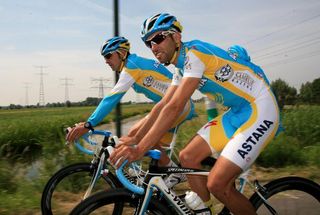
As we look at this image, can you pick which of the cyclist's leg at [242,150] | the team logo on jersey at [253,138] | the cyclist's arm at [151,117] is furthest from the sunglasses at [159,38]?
the team logo on jersey at [253,138]

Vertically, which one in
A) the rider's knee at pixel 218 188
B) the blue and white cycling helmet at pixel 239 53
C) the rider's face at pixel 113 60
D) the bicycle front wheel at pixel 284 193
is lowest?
the bicycle front wheel at pixel 284 193

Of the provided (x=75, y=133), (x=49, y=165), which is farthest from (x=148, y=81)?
(x=49, y=165)

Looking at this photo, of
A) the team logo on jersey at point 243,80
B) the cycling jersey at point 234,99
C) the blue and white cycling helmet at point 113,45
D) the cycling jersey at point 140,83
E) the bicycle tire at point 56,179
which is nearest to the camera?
the cycling jersey at point 234,99

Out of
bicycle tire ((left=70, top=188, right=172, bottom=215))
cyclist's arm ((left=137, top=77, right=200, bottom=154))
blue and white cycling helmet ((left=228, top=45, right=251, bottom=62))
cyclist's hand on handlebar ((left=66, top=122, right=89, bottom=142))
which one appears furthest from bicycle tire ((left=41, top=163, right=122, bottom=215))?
blue and white cycling helmet ((left=228, top=45, right=251, bottom=62))

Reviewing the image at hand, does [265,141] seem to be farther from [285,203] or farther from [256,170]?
[256,170]

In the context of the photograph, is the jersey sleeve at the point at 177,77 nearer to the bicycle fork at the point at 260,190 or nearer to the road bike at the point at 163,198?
the road bike at the point at 163,198

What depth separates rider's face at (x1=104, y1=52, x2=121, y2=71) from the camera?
4.21 m

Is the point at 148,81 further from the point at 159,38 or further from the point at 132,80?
the point at 159,38

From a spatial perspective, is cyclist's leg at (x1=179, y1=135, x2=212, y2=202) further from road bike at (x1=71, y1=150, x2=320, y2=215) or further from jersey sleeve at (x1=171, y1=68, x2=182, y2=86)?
jersey sleeve at (x1=171, y1=68, x2=182, y2=86)

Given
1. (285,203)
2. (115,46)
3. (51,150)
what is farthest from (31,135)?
(285,203)

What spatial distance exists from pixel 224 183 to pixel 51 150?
15.9 feet

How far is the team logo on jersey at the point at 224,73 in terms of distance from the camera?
2.90 meters

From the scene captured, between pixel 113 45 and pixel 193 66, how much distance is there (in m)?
1.72

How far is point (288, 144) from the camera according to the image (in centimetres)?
766
